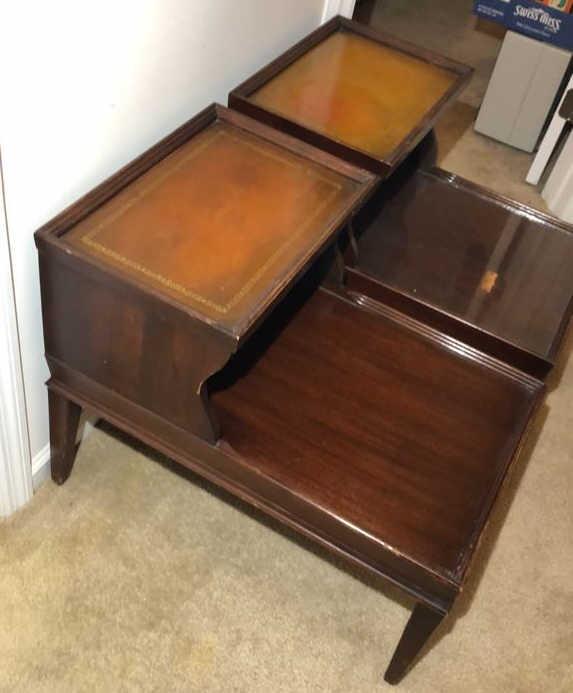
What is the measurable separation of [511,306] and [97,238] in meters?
0.75

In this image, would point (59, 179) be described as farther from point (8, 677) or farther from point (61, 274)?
point (8, 677)

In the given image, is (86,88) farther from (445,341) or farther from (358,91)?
(445,341)

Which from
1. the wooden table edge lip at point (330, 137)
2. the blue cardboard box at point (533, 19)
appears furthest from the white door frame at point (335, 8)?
the blue cardboard box at point (533, 19)

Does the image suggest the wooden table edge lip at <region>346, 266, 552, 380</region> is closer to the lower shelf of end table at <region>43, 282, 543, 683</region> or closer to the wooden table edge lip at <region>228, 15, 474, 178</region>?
the lower shelf of end table at <region>43, 282, 543, 683</region>

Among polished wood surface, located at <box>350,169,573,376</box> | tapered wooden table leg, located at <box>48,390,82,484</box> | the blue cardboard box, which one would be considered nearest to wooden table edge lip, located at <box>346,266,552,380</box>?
polished wood surface, located at <box>350,169,573,376</box>

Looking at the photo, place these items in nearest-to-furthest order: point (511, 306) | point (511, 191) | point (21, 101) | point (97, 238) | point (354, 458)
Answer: point (21, 101) → point (97, 238) → point (354, 458) → point (511, 306) → point (511, 191)

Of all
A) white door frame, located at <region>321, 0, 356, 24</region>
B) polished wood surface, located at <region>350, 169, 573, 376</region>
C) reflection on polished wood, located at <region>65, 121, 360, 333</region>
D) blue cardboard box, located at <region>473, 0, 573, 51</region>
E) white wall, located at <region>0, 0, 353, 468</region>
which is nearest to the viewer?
white wall, located at <region>0, 0, 353, 468</region>

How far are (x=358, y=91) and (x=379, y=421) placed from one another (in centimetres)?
63

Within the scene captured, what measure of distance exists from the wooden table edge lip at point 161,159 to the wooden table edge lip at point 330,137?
46 millimetres

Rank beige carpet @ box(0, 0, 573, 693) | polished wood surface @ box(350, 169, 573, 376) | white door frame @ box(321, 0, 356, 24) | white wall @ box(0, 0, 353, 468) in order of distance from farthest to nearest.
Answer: white door frame @ box(321, 0, 356, 24) → polished wood surface @ box(350, 169, 573, 376) → beige carpet @ box(0, 0, 573, 693) → white wall @ box(0, 0, 353, 468)

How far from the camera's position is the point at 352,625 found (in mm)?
1342

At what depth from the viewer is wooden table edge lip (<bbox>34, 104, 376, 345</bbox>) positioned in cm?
98

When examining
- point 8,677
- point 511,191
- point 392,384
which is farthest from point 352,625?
point 511,191

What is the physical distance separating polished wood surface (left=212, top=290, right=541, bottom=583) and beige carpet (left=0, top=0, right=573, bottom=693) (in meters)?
0.33
